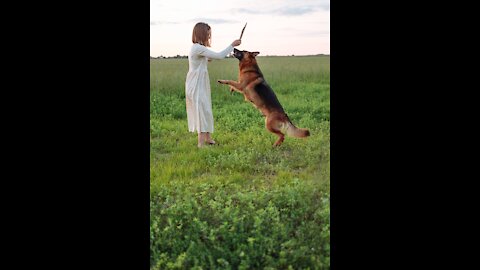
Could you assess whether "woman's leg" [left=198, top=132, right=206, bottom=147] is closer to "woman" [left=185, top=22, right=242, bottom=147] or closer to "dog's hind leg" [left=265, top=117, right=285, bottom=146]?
"woman" [left=185, top=22, right=242, bottom=147]

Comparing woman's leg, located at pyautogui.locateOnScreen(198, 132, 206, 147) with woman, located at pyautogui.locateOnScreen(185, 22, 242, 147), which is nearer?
woman, located at pyautogui.locateOnScreen(185, 22, 242, 147)

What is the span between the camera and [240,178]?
4.91 meters

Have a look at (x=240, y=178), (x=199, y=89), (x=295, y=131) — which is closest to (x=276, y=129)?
(x=295, y=131)

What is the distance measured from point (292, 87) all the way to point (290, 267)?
1437 millimetres

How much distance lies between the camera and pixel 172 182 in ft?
16.0

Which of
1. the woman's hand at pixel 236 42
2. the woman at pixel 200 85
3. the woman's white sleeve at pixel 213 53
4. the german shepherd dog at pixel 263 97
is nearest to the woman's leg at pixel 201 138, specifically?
the woman at pixel 200 85

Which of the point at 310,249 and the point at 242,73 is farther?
the point at 242,73

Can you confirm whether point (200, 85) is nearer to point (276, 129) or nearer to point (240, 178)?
point (276, 129)

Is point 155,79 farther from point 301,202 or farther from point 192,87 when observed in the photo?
point 301,202

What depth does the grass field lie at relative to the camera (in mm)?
4508

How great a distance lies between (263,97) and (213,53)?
0.49 m

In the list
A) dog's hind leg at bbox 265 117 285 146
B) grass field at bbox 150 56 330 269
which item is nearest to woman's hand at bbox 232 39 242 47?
grass field at bbox 150 56 330 269

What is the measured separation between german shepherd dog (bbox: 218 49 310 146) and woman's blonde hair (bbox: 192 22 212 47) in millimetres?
217

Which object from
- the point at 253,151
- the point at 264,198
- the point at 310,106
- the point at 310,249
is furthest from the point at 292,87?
the point at 310,249
